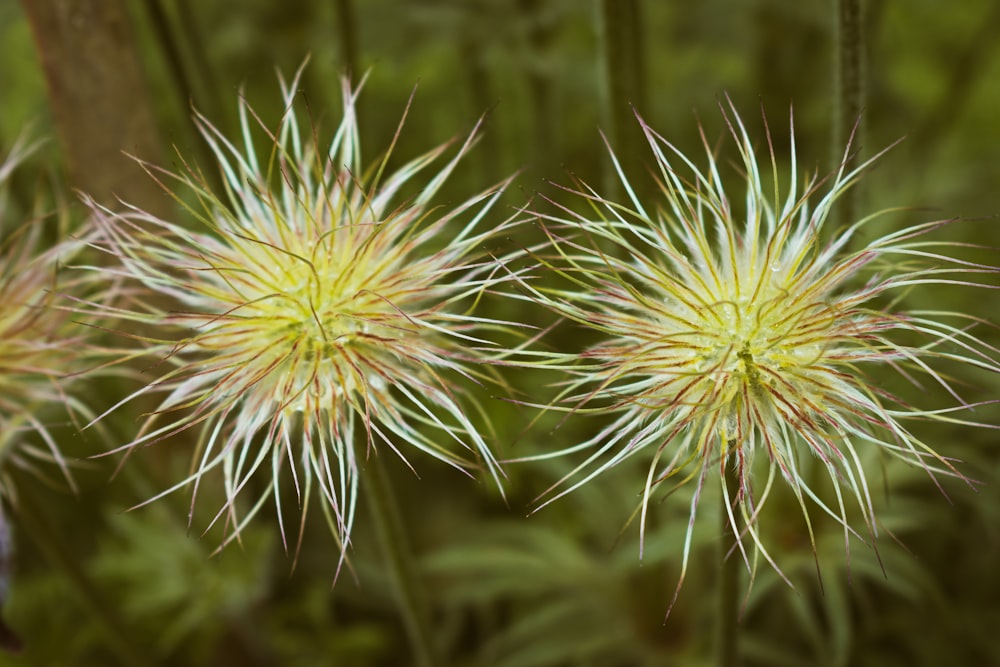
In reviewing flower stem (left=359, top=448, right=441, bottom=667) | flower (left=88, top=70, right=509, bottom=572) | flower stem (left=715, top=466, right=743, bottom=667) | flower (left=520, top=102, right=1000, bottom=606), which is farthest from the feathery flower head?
flower stem (left=715, top=466, right=743, bottom=667)

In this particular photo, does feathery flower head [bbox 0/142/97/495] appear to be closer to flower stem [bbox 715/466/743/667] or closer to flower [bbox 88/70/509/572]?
flower [bbox 88/70/509/572]

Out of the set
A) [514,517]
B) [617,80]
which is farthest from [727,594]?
[514,517]

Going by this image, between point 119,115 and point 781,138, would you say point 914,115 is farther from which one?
point 119,115

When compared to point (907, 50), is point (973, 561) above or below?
below

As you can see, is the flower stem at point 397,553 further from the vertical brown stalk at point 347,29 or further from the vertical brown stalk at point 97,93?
the vertical brown stalk at point 347,29

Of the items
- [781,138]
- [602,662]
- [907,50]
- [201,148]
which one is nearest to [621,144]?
[201,148]

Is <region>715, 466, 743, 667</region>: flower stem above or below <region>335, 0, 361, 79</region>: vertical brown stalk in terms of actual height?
below

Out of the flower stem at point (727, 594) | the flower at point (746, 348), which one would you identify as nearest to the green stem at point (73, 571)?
the flower at point (746, 348)
